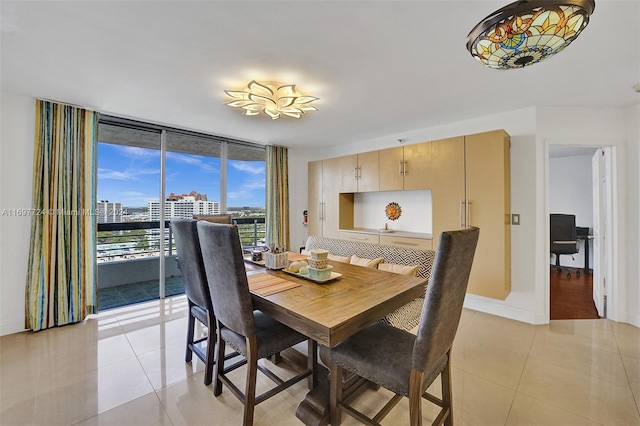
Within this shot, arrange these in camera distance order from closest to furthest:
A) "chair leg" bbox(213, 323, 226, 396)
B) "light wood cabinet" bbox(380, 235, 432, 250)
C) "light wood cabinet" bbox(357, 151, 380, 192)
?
1. "chair leg" bbox(213, 323, 226, 396)
2. "light wood cabinet" bbox(380, 235, 432, 250)
3. "light wood cabinet" bbox(357, 151, 380, 192)

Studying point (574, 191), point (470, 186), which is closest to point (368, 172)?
point (470, 186)

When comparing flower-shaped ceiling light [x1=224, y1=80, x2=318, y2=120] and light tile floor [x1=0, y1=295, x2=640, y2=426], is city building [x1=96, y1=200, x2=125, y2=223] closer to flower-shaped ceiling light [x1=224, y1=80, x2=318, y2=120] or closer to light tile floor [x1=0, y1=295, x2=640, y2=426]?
light tile floor [x1=0, y1=295, x2=640, y2=426]

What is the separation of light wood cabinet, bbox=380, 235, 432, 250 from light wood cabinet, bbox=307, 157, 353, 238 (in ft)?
3.16

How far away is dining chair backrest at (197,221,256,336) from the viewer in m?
1.47

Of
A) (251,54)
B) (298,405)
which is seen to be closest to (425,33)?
(251,54)

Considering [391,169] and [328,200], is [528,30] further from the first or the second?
[328,200]

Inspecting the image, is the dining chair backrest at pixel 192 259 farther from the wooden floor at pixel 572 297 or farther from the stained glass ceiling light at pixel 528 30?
the wooden floor at pixel 572 297

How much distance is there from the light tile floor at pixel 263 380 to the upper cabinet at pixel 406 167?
6.23ft

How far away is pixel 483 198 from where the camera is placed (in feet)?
10.1

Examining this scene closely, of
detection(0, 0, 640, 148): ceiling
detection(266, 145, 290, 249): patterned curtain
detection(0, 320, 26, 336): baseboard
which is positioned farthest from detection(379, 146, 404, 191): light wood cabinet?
detection(0, 320, 26, 336): baseboard

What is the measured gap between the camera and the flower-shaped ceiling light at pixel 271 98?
2.42 meters

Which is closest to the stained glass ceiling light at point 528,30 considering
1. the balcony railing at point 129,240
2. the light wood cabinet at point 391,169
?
the light wood cabinet at point 391,169

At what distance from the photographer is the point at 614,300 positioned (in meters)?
3.07

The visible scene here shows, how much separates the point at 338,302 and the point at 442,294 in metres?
0.55
